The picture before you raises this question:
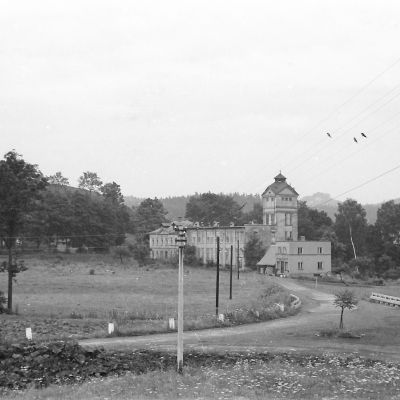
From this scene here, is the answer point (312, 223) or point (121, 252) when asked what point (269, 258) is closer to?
point (121, 252)

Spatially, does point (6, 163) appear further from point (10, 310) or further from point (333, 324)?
point (333, 324)

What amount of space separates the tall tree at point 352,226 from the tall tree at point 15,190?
92918 millimetres

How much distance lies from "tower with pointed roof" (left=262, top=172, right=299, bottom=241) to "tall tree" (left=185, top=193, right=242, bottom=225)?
59.5 meters

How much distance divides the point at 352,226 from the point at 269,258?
33077 millimetres

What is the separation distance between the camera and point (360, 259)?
357 feet

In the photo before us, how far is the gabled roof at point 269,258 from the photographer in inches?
4108

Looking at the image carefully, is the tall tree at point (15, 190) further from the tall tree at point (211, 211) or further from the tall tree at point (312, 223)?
the tall tree at point (211, 211)

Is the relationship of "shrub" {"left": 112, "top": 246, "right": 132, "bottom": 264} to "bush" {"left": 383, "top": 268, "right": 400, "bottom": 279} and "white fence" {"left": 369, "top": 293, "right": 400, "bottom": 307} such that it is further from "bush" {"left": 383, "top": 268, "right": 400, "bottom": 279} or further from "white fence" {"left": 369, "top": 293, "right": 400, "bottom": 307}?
"white fence" {"left": 369, "top": 293, "right": 400, "bottom": 307}

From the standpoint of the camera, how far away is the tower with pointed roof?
112 metres

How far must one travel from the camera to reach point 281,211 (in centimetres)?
11169

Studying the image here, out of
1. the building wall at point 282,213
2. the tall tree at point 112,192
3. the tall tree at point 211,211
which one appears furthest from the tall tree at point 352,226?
the tall tree at point 112,192

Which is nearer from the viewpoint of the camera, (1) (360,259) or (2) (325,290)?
(2) (325,290)

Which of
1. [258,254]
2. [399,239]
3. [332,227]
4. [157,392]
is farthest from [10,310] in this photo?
[332,227]

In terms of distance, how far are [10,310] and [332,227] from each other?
10283cm
